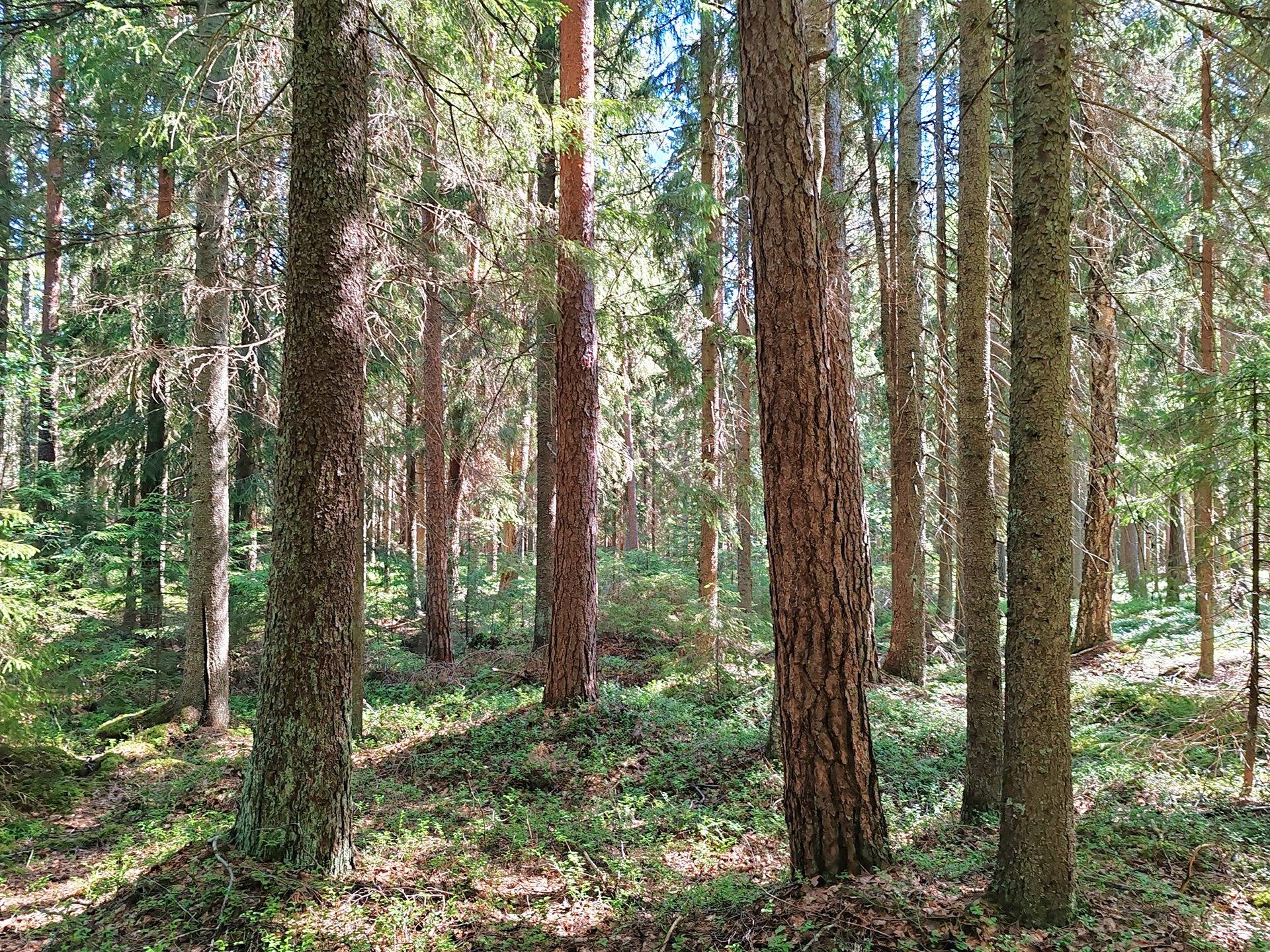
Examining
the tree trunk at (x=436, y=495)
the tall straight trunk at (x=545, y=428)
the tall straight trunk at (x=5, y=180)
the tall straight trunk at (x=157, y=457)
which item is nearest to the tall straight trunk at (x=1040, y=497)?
the tall straight trunk at (x=545, y=428)

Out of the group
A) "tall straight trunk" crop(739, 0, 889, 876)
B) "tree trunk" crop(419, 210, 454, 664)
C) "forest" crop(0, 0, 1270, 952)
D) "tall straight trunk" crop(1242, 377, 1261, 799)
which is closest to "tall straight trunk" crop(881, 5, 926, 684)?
"forest" crop(0, 0, 1270, 952)

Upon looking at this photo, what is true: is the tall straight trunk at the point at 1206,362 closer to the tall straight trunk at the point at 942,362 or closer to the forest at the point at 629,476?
the forest at the point at 629,476

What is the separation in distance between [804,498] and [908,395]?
4129mm

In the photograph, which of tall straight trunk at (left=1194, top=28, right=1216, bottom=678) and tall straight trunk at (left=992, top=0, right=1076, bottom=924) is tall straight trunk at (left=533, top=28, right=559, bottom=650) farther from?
tall straight trunk at (left=1194, top=28, right=1216, bottom=678)

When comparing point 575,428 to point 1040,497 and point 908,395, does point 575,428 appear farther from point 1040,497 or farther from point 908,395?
point 1040,497

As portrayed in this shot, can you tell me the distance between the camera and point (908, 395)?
7.07 m

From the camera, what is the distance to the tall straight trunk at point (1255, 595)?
15.6ft

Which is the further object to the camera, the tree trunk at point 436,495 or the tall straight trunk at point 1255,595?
the tree trunk at point 436,495

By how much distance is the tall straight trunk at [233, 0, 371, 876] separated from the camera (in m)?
3.87

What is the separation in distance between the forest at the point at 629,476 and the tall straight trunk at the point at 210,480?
68 mm

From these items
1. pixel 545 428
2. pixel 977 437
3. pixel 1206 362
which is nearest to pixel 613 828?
pixel 977 437

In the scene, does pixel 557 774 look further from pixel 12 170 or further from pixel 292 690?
pixel 12 170

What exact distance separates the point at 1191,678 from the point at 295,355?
1041cm

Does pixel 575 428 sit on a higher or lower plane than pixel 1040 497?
higher
